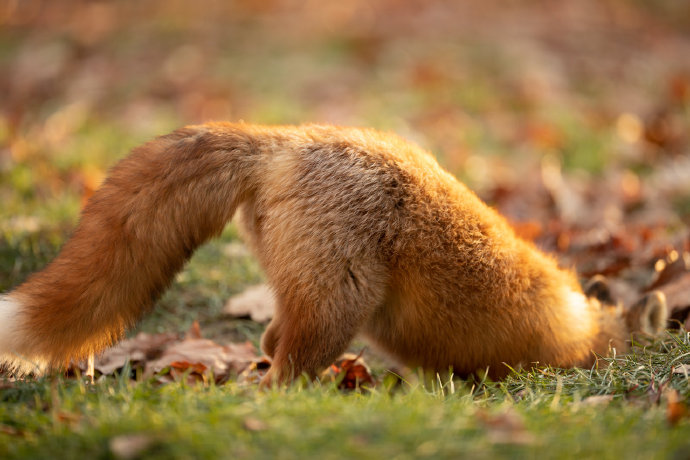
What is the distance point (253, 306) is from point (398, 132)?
472 cm

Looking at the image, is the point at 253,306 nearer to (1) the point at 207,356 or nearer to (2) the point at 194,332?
(2) the point at 194,332

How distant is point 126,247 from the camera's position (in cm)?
305

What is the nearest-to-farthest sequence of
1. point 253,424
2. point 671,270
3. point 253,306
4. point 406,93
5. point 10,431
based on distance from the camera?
1. point 253,424
2. point 10,431
3. point 253,306
4. point 671,270
5. point 406,93

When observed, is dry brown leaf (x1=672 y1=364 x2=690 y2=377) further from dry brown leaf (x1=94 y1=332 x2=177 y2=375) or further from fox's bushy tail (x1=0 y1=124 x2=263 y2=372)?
dry brown leaf (x1=94 y1=332 x2=177 y2=375)

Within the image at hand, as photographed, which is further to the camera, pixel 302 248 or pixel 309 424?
pixel 302 248

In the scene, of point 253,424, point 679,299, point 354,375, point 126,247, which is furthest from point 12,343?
point 679,299

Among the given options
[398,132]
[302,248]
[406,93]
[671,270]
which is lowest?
[671,270]

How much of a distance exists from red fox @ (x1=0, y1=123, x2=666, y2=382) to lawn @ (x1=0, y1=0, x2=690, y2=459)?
11.1 inches

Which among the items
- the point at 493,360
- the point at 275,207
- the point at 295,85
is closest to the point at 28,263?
the point at 275,207

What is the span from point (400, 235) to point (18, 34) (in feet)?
39.9

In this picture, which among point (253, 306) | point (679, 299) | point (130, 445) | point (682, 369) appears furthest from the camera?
point (253, 306)

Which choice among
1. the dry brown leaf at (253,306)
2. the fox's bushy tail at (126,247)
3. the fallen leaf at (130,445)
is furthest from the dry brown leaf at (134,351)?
the fallen leaf at (130,445)

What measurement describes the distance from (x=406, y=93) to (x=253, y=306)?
698cm

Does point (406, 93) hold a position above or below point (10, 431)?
above
